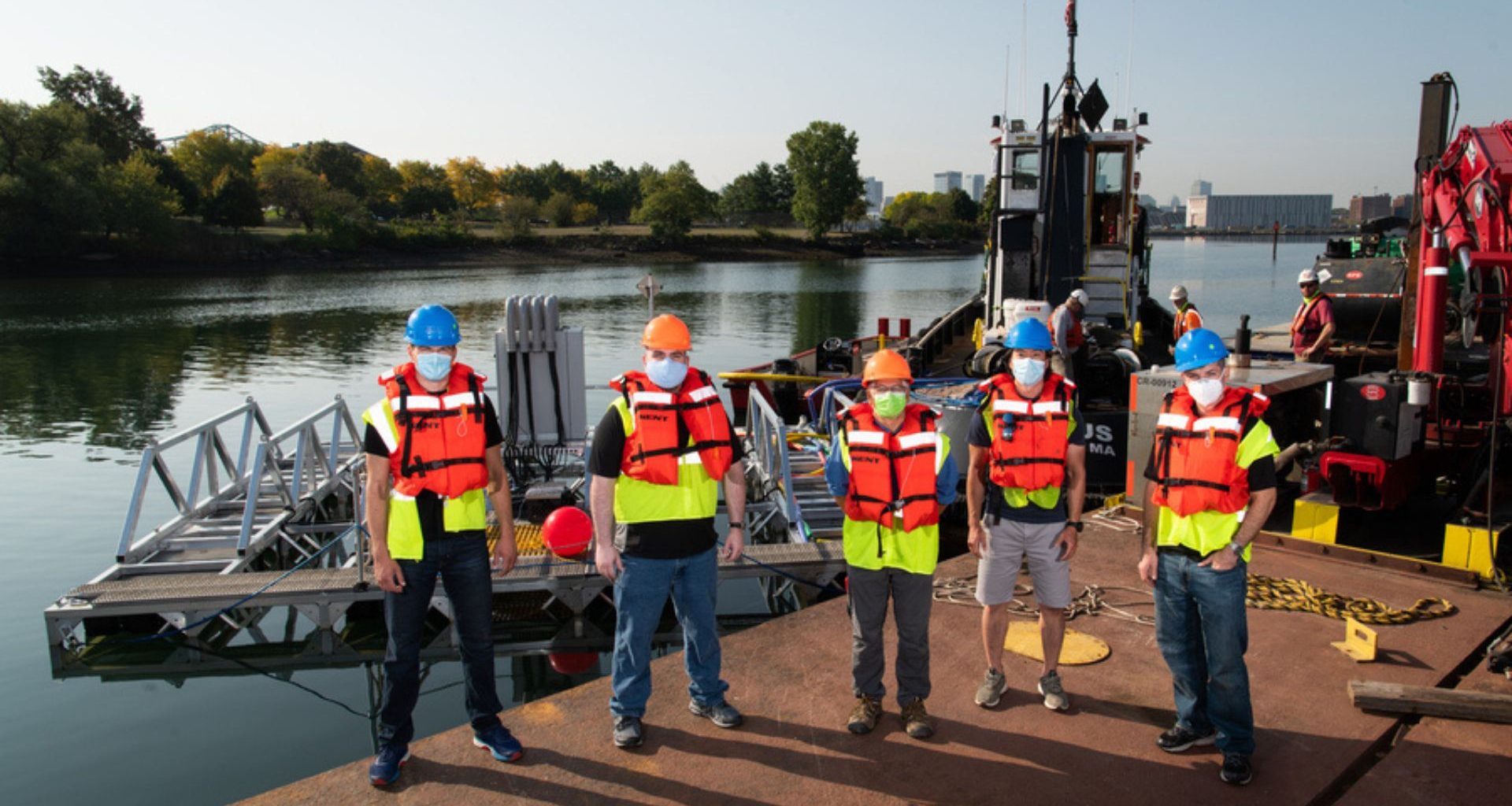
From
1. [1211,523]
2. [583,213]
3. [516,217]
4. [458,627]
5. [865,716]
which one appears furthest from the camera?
[583,213]

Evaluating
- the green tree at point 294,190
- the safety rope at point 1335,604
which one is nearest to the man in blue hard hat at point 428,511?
the safety rope at point 1335,604

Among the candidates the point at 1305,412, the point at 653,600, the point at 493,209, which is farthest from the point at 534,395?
the point at 493,209

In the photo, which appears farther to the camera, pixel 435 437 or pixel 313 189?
pixel 313 189

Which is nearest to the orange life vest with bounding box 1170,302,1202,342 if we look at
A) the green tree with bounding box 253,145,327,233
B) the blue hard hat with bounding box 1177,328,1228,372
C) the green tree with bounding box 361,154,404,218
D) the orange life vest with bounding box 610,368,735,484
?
the blue hard hat with bounding box 1177,328,1228,372

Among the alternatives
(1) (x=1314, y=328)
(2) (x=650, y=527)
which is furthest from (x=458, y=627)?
(1) (x=1314, y=328)

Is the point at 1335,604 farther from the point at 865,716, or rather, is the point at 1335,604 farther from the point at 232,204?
the point at 232,204

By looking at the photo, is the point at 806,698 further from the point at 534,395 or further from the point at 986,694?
the point at 534,395

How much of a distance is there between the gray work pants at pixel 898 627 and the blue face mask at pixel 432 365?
218 centimetres

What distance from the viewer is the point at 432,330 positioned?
14.6ft

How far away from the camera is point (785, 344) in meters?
36.2

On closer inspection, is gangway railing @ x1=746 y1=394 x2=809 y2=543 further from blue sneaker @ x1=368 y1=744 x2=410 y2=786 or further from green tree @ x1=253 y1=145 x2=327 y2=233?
green tree @ x1=253 y1=145 x2=327 y2=233

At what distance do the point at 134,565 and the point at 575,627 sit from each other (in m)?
4.21

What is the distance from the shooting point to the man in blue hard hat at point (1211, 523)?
4.27 metres

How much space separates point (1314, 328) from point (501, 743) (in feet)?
36.6
